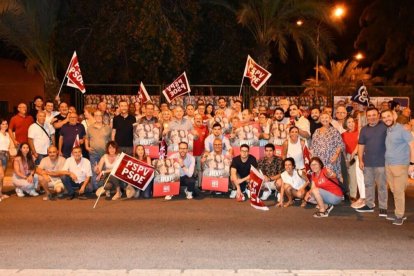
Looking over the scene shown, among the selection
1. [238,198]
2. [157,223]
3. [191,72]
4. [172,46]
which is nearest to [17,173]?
[157,223]

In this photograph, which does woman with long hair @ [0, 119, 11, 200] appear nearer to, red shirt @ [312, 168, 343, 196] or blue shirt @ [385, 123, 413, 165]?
red shirt @ [312, 168, 343, 196]

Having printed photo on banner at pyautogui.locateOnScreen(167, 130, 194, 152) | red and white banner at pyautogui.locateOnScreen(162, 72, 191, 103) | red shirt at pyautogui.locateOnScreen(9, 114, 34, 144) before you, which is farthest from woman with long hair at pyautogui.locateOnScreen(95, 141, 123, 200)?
red and white banner at pyautogui.locateOnScreen(162, 72, 191, 103)

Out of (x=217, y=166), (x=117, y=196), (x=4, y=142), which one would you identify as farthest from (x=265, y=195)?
(x=4, y=142)

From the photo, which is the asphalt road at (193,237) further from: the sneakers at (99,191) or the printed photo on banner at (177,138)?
the printed photo on banner at (177,138)

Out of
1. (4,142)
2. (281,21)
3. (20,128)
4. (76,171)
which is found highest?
(281,21)

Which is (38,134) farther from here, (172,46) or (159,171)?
(172,46)

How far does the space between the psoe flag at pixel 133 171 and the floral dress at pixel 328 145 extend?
11.9 feet

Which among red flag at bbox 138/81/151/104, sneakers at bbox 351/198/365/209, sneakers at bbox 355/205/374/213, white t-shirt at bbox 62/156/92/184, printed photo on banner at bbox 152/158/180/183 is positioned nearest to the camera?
sneakers at bbox 355/205/374/213

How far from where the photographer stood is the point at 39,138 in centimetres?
1201

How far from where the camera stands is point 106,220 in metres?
9.05

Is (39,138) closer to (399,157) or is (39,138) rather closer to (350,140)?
(350,140)

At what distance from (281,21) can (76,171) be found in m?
13.1

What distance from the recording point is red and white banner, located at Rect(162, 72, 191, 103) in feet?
49.4

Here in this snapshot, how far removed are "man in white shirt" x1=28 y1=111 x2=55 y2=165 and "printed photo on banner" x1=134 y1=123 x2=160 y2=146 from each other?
7.19 ft
